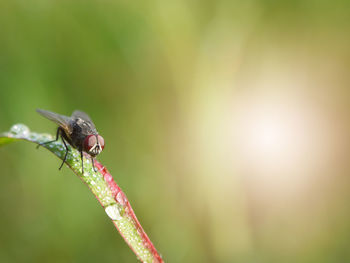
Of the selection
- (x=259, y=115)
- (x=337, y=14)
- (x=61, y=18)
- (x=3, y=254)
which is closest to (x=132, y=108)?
(x=61, y=18)

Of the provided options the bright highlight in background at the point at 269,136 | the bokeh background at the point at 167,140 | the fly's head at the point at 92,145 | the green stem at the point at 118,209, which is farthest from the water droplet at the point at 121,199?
the bright highlight in background at the point at 269,136

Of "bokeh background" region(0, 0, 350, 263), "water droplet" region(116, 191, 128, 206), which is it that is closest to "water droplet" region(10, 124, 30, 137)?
"water droplet" region(116, 191, 128, 206)

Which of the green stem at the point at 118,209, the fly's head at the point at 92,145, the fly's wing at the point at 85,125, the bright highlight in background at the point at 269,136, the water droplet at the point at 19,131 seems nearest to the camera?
the green stem at the point at 118,209

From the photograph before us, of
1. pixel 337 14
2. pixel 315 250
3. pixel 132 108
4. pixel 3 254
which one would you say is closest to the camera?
pixel 3 254

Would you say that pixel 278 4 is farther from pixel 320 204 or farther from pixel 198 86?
pixel 320 204

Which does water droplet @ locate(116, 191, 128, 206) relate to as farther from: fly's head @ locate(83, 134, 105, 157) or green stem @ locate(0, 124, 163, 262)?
fly's head @ locate(83, 134, 105, 157)

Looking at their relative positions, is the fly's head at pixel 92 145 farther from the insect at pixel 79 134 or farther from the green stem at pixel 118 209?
the green stem at pixel 118 209

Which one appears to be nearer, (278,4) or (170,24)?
(170,24)
